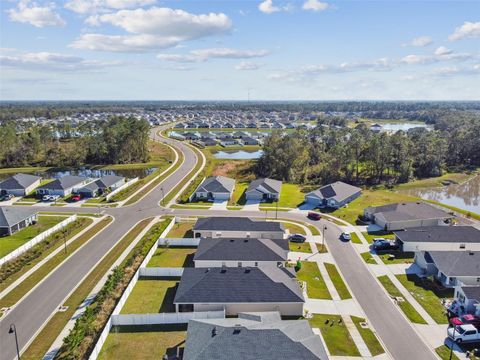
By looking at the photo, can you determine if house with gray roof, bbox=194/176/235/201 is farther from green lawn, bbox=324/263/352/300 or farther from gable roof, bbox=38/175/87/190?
green lawn, bbox=324/263/352/300

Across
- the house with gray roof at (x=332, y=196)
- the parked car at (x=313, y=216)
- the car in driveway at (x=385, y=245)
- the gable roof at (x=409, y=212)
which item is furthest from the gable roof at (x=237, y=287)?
the house with gray roof at (x=332, y=196)

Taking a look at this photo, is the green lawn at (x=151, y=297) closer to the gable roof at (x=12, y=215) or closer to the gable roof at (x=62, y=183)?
the gable roof at (x=12, y=215)

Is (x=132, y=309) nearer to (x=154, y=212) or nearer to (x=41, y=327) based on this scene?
(x=41, y=327)

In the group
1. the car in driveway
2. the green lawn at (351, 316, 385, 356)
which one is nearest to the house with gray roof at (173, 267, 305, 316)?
the green lawn at (351, 316, 385, 356)

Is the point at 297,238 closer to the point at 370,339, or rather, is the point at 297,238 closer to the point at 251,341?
the point at 370,339

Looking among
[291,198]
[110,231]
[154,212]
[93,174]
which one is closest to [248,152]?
[93,174]
